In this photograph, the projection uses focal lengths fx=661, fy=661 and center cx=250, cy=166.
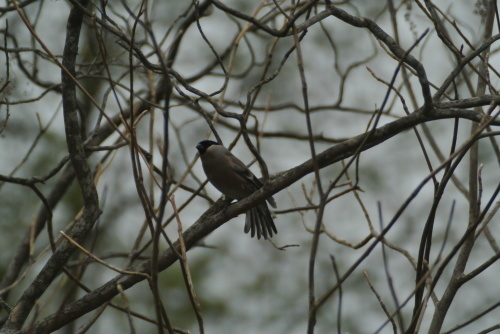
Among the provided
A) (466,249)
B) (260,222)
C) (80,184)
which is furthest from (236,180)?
(466,249)

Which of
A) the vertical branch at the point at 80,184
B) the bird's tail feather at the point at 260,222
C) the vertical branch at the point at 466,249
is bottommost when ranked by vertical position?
the vertical branch at the point at 466,249

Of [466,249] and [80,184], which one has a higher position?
[80,184]

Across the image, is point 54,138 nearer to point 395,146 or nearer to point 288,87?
point 288,87

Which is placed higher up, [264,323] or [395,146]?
[395,146]

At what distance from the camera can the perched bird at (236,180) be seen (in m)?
5.35

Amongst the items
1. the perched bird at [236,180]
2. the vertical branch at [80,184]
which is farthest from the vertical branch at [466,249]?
the perched bird at [236,180]

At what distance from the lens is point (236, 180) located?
18.2ft

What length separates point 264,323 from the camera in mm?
11516

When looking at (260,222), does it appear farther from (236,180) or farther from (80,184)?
(80,184)

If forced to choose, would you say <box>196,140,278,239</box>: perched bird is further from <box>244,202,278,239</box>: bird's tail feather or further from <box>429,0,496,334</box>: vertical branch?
<box>429,0,496,334</box>: vertical branch

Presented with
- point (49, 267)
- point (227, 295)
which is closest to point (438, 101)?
point (49, 267)

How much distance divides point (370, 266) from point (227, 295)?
8.68 feet

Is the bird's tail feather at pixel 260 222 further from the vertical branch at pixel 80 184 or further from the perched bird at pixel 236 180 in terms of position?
the vertical branch at pixel 80 184

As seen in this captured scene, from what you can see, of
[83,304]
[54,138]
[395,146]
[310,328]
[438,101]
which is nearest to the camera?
[310,328]
